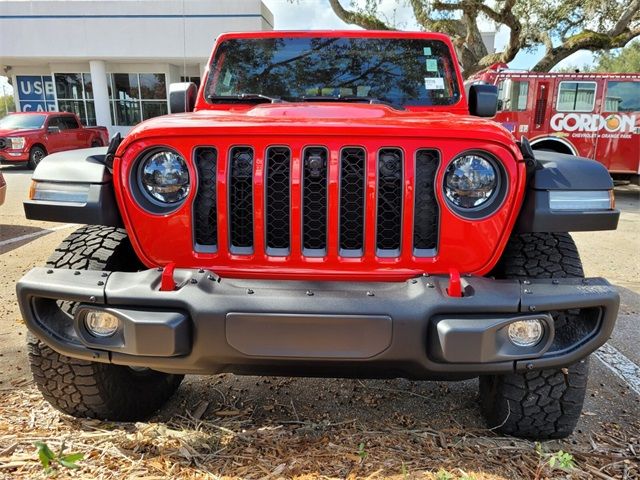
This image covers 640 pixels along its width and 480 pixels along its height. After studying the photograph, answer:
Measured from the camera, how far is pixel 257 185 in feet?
6.23

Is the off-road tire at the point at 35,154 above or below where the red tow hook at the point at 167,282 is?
below

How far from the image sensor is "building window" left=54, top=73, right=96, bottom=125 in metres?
22.5

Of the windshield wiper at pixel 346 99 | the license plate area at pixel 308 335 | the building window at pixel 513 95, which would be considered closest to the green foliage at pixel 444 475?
the license plate area at pixel 308 335

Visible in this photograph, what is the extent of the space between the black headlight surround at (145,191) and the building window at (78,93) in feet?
76.4

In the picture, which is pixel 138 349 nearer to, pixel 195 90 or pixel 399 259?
→ pixel 399 259

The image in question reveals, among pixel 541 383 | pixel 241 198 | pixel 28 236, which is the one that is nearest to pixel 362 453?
pixel 541 383

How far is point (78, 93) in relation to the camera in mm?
22609

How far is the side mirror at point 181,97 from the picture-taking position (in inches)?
129

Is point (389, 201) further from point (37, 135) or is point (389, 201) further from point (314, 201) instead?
point (37, 135)

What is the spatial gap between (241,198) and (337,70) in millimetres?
1574

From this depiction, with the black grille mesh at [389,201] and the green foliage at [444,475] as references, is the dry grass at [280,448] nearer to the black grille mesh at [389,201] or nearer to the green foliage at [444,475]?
the green foliage at [444,475]

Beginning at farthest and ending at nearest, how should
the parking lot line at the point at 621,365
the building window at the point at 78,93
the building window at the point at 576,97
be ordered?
the building window at the point at 78,93 < the building window at the point at 576,97 < the parking lot line at the point at 621,365

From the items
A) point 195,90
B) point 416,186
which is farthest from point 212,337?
point 195,90

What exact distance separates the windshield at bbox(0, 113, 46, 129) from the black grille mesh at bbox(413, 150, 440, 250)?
15.3m
